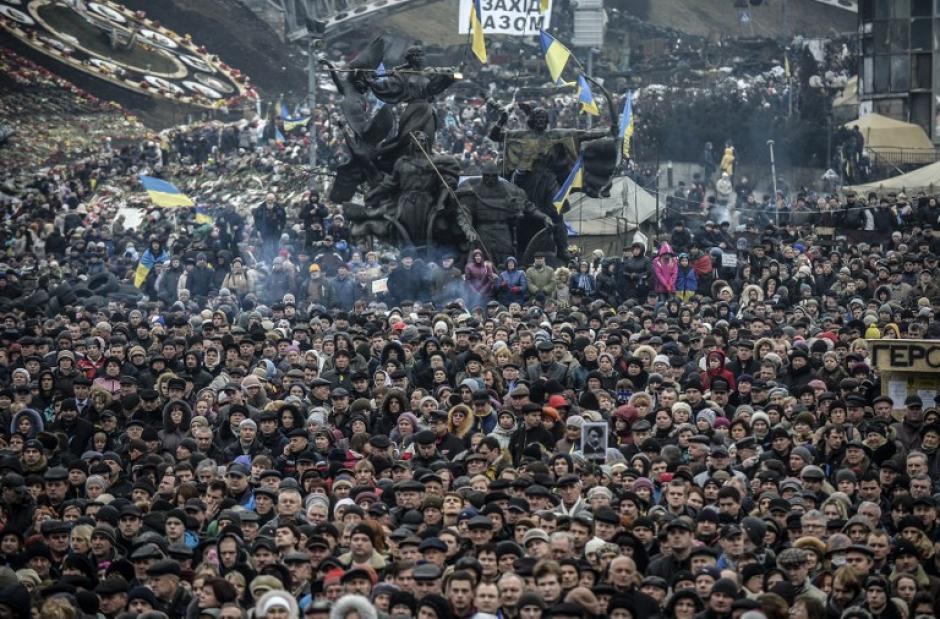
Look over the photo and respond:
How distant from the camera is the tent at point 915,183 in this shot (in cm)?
3581

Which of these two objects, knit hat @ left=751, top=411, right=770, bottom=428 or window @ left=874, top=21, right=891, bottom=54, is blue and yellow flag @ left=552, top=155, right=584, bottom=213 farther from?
window @ left=874, top=21, right=891, bottom=54

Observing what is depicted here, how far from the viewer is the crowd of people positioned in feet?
41.4

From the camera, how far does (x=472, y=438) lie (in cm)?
1688

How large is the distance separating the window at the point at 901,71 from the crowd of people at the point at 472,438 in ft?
65.9

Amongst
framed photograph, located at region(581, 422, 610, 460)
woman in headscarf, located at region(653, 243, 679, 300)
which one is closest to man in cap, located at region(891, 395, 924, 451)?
framed photograph, located at region(581, 422, 610, 460)

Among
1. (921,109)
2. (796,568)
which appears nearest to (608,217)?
(921,109)

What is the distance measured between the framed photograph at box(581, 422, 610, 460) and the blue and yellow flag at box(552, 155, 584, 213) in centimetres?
1440

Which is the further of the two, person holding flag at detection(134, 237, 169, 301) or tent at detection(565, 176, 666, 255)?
tent at detection(565, 176, 666, 255)

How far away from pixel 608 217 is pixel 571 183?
17.9ft

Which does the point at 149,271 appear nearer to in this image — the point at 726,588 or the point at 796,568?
the point at 796,568

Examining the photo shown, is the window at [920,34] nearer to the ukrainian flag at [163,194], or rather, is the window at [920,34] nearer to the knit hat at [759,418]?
the ukrainian flag at [163,194]

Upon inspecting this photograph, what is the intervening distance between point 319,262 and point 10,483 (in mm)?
13649

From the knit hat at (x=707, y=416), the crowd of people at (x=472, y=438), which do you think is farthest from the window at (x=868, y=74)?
the knit hat at (x=707, y=416)

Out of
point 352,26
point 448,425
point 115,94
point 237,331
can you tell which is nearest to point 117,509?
point 448,425
